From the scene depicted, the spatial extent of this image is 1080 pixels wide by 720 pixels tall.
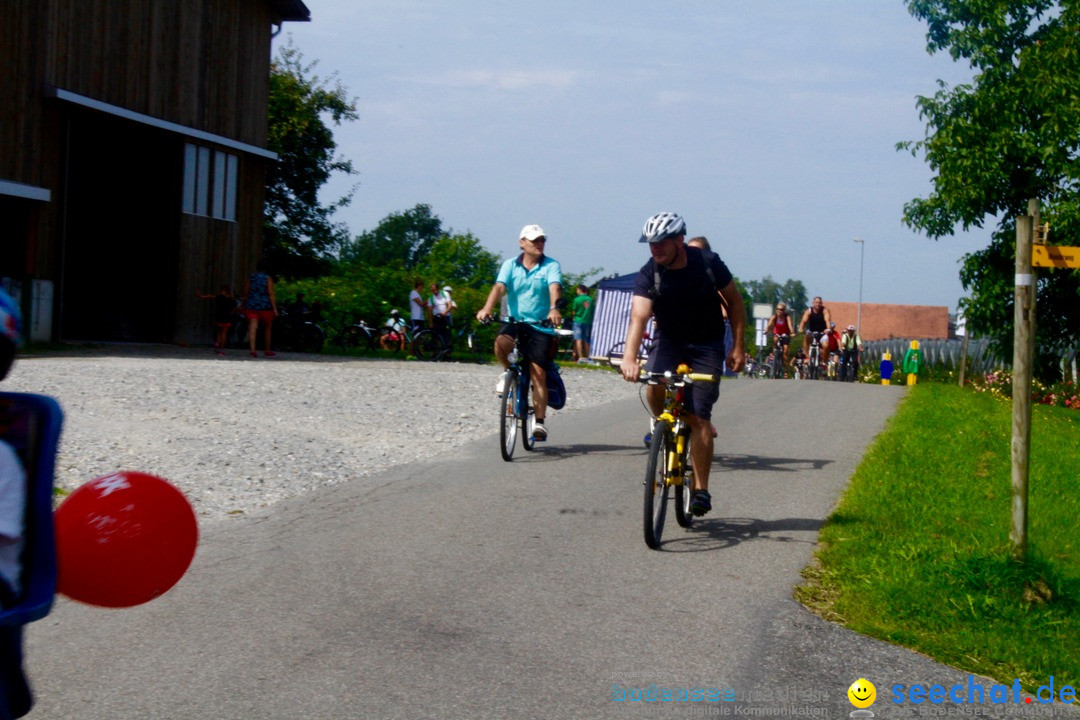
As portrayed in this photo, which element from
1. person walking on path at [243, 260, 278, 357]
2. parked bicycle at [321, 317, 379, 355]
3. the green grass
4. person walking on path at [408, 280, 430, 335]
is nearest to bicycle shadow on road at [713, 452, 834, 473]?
the green grass

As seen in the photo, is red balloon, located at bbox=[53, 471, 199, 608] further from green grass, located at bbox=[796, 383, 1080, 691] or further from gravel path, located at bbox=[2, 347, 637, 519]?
gravel path, located at bbox=[2, 347, 637, 519]

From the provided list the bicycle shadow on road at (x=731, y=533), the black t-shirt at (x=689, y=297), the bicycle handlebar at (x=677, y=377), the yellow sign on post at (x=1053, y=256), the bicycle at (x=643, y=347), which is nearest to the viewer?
the yellow sign on post at (x=1053, y=256)

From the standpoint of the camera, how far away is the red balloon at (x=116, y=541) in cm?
225

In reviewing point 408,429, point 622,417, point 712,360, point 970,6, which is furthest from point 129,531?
point 970,6

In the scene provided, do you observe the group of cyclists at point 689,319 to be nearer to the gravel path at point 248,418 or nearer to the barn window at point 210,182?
the gravel path at point 248,418

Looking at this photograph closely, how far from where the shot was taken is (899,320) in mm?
109250

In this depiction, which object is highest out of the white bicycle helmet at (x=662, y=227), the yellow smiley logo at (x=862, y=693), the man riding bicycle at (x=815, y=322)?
the man riding bicycle at (x=815, y=322)

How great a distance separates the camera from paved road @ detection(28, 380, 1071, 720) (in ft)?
13.9

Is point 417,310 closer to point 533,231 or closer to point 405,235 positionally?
point 533,231

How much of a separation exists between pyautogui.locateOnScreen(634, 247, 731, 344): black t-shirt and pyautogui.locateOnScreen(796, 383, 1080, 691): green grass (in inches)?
57.7

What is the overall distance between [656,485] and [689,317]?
108 cm

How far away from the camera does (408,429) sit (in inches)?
469

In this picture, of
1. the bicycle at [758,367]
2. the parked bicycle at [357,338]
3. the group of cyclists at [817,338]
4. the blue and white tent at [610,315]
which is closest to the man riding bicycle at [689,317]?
the parked bicycle at [357,338]

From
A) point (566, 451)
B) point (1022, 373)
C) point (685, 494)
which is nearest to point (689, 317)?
point (685, 494)
